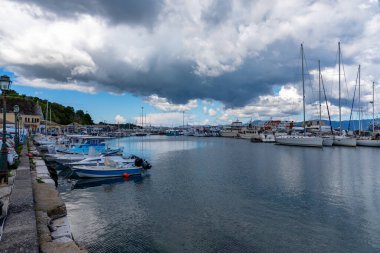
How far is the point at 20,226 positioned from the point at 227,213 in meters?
14.0

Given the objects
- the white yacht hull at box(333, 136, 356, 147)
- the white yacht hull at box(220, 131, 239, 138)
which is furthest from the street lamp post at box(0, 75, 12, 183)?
the white yacht hull at box(220, 131, 239, 138)

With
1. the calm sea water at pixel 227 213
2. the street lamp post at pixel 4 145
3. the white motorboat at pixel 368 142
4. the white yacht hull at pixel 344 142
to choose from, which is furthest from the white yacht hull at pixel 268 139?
the street lamp post at pixel 4 145

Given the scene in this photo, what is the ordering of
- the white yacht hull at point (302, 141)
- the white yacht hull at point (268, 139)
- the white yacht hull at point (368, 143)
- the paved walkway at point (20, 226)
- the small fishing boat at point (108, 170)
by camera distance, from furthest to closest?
the white yacht hull at point (268, 139), the white yacht hull at point (368, 143), the white yacht hull at point (302, 141), the small fishing boat at point (108, 170), the paved walkway at point (20, 226)

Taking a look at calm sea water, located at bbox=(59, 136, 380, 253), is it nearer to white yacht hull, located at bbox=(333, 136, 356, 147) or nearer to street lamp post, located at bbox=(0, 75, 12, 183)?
street lamp post, located at bbox=(0, 75, 12, 183)

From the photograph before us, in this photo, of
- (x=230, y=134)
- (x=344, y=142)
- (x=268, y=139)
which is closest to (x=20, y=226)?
(x=344, y=142)

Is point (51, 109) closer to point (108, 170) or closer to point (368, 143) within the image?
A: point (108, 170)

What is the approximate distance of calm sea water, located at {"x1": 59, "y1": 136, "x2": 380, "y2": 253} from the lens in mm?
15320

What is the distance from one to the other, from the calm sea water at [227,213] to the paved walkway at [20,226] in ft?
13.5

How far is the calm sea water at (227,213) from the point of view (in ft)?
50.3

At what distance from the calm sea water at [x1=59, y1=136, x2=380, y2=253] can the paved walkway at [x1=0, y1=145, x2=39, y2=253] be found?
4.12 m

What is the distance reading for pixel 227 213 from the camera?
802 inches

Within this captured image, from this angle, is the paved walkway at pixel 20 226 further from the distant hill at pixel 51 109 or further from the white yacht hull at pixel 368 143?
the white yacht hull at pixel 368 143

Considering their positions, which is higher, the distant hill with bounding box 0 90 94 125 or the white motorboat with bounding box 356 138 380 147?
the distant hill with bounding box 0 90 94 125

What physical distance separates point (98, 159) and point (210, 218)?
890 inches
